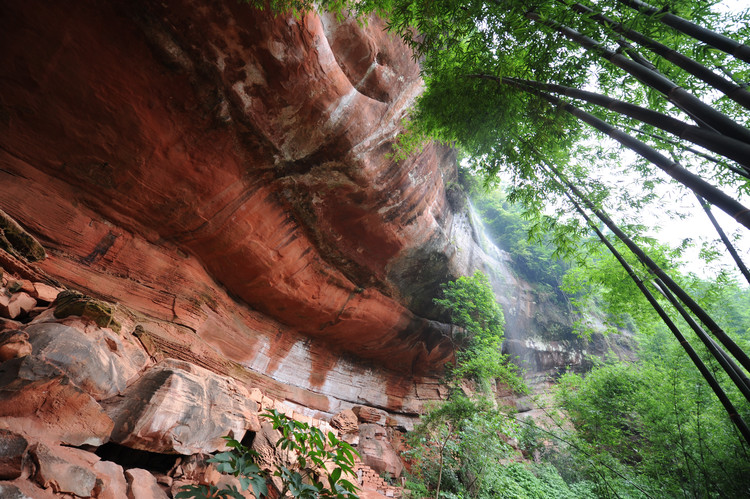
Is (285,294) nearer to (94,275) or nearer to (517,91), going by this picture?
(94,275)

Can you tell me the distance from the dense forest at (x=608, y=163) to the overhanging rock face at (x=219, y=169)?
115cm

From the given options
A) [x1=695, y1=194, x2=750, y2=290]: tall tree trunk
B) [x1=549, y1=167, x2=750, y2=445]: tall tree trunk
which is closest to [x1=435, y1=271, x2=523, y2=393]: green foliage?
[x1=549, y1=167, x2=750, y2=445]: tall tree trunk

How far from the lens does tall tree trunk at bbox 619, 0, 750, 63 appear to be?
180 cm

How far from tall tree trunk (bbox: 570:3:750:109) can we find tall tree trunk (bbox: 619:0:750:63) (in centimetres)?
12

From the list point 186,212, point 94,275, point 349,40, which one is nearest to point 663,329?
point 349,40

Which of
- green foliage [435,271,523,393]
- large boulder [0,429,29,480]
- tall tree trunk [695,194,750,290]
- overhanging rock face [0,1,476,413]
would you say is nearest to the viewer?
large boulder [0,429,29,480]

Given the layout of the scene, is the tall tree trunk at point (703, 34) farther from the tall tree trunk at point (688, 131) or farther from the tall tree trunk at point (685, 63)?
the tall tree trunk at point (688, 131)

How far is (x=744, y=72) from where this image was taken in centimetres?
297

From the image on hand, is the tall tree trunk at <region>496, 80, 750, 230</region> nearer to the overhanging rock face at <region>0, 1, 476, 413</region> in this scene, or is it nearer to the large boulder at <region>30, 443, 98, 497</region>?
the large boulder at <region>30, 443, 98, 497</region>

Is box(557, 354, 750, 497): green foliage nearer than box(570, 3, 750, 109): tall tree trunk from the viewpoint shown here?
No

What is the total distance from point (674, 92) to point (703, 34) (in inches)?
19.1

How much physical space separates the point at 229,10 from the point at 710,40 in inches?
231

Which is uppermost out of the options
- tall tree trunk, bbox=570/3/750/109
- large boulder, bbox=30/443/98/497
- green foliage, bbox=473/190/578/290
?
green foliage, bbox=473/190/578/290

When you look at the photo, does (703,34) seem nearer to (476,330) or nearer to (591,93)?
(591,93)
